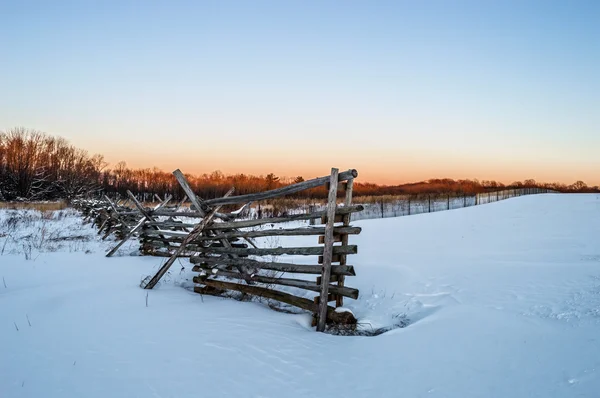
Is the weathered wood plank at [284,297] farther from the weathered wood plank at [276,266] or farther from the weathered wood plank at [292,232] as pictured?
the weathered wood plank at [292,232]

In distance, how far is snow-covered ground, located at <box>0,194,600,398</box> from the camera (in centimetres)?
287

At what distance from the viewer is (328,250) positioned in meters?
4.54

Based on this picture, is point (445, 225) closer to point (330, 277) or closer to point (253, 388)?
point (330, 277)

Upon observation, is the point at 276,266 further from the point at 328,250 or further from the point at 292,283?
the point at 328,250

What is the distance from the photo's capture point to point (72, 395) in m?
2.59

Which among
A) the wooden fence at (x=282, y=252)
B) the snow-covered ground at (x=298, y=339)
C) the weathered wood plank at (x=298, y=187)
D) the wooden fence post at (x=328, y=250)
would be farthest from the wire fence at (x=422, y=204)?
the wooden fence post at (x=328, y=250)

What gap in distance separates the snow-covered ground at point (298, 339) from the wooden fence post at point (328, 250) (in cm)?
33

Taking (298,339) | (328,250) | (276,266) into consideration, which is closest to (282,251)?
(276,266)

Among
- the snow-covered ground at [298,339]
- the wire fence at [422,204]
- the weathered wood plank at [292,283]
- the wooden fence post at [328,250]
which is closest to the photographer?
the snow-covered ground at [298,339]

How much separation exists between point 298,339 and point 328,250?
116cm

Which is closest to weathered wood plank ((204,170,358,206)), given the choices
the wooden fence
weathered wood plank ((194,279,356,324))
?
the wooden fence

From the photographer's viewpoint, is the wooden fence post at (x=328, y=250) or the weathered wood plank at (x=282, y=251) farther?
the weathered wood plank at (x=282, y=251)

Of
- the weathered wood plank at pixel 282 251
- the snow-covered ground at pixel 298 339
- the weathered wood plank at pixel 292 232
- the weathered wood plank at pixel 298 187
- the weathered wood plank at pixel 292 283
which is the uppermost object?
the weathered wood plank at pixel 298 187

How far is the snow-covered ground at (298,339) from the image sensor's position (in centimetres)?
287
